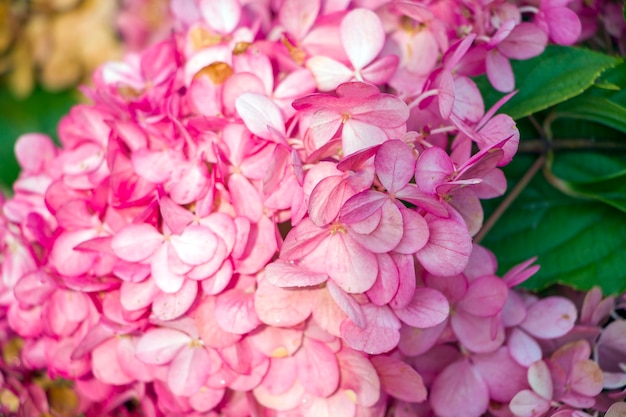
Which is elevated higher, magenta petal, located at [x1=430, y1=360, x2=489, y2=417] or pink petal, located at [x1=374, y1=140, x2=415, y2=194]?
pink petal, located at [x1=374, y1=140, x2=415, y2=194]

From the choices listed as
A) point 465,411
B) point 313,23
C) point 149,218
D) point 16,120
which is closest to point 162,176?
point 149,218

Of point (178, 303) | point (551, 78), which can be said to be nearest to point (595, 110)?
point (551, 78)

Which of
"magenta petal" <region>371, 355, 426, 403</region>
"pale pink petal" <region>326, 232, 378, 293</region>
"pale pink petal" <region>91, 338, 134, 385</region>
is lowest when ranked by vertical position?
"pale pink petal" <region>91, 338, 134, 385</region>

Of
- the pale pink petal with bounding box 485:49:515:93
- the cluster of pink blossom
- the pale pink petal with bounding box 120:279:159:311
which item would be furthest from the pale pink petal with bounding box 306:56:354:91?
the pale pink petal with bounding box 120:279:159:311

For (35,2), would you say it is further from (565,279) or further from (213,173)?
(565,279)

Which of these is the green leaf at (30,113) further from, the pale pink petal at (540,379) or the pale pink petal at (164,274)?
the pale pink petal at (540,379)

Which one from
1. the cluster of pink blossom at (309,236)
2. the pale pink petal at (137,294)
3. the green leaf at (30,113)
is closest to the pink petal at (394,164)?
the cluster of pink blossom at (309,236)

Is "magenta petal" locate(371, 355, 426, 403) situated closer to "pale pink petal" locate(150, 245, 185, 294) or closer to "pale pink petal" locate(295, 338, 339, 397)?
"pale pink petal" locate(295, 338, 339, 397)

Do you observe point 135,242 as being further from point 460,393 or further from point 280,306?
point 460,393
